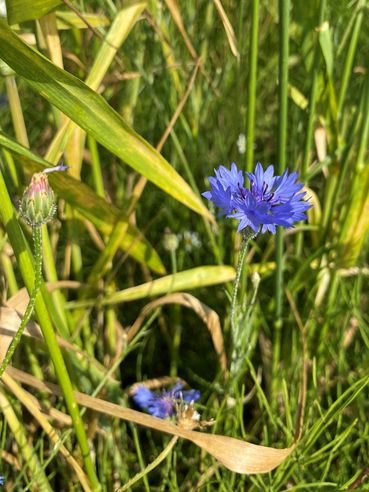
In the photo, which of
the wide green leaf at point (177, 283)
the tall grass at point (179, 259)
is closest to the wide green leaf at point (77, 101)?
the tall grass at point (179, 259)

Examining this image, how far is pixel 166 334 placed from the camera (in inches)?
45.2

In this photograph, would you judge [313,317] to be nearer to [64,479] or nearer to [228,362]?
[228,362]

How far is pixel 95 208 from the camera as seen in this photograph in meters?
0.93

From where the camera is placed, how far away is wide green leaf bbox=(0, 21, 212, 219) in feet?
2.27

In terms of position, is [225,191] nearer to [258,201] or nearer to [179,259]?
[258,201]

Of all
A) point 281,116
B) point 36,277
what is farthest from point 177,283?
point 36,277

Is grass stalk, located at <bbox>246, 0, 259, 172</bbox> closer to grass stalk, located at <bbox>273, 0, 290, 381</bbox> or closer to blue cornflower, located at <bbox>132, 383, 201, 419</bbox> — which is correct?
grass stalk, located at <bbox>273, 0, 290, 381</bbox>

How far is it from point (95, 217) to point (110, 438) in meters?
0.29

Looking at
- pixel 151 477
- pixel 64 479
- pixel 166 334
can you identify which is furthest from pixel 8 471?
pixel 166 334

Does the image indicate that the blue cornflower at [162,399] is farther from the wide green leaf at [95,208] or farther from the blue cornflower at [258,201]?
the blue cornflower at [258,201]

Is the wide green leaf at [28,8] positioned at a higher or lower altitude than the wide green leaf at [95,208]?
higher

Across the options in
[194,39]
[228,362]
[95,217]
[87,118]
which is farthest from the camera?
[194,39]

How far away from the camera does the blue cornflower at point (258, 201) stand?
0.67m

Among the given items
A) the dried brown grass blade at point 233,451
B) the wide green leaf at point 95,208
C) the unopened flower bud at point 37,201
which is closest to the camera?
the unopened flower bud at point 37,201
